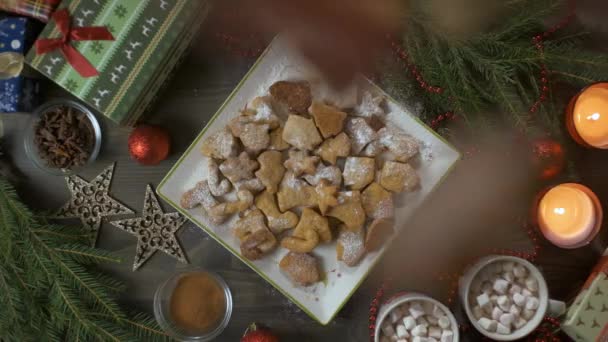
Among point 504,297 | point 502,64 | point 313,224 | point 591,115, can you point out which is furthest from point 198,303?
point 591,115

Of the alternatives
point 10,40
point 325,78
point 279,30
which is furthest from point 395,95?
point 10,40

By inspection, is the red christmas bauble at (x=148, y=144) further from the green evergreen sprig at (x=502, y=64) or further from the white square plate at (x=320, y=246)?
the green evergreen sprig at (x=502, y=64)

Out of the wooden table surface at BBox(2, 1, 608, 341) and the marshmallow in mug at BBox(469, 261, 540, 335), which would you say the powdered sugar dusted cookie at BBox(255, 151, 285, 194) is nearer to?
the wooden table surface at BBox(2, 1, 608, 341)

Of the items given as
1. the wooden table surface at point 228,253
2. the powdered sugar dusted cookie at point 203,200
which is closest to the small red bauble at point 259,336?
the wooden table surface at point 228,253

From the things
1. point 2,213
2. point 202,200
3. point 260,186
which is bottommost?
point 2,213

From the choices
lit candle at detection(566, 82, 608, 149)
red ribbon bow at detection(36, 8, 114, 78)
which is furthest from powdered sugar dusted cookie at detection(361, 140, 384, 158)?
red ribbon bow at detection(36, 8, 114, 78)

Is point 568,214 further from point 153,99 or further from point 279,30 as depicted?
point 153,99
